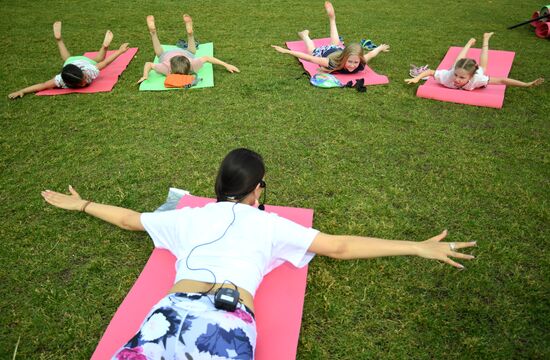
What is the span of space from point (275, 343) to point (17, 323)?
68.9 inches

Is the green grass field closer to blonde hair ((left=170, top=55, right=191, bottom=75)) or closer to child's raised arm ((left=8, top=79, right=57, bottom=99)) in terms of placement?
child's raised arm ((left=8, top=79, right=57, bottom=99))

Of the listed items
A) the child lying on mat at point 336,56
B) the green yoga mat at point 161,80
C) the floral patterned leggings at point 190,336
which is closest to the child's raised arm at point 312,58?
the child lying on mat at point 336,56

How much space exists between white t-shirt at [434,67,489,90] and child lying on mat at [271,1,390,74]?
1128mm

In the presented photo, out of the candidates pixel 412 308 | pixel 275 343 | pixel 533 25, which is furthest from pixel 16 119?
pixel 533 25

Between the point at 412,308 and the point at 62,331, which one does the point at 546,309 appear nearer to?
the point at 412,308

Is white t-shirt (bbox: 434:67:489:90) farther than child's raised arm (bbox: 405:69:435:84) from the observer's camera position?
No

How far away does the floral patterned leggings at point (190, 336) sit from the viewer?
1907 millimetres

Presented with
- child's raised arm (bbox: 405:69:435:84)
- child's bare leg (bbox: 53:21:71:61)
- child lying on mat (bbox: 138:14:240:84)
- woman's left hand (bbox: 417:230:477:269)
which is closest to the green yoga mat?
child lying on mat (bbox: 138:14:240:84)

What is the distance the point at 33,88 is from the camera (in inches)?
215

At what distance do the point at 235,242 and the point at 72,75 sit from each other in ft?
14.3

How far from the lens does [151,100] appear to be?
535cm

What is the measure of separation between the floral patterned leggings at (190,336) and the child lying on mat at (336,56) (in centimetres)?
473

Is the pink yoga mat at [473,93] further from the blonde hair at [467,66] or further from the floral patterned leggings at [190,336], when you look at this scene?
the floral patterned leggings at [190,336]

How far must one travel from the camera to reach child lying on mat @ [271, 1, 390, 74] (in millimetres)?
5805
